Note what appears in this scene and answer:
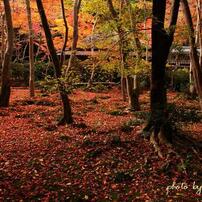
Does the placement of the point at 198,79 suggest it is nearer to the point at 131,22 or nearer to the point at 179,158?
the point at 131,22

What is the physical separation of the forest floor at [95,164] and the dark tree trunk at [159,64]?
59 cm

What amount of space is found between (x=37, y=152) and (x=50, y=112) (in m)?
6.92

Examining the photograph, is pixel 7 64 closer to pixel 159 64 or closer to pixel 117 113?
pixel 117 113

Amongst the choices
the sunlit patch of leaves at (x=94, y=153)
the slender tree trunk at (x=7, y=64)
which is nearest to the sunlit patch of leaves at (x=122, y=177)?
the sunlit patch of leaves at (x=94, y=153)

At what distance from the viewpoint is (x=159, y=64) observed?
10.1 meters

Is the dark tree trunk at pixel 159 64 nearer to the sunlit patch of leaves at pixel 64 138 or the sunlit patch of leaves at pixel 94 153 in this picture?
the sunlit patch of leaves at pixel 94 153

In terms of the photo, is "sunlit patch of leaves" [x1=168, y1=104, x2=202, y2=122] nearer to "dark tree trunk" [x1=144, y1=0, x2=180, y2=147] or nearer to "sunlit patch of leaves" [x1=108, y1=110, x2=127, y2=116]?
"dark tree trunk" [x1=144, y1=0, x2=180, y2=147]

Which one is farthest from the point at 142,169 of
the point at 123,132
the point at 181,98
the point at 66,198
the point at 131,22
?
the point at 181,98

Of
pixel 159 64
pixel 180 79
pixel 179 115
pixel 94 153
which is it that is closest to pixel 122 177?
pixel 94 153

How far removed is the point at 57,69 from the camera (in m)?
13.5

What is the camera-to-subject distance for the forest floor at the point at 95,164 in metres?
7.96

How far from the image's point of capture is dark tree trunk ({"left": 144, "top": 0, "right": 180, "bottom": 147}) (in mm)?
9961

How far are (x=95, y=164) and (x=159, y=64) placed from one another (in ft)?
11.1

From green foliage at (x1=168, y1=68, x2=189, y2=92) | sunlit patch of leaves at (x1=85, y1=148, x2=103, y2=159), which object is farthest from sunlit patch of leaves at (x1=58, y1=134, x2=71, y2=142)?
green foliage at (x1=168, y1=68, x2=189, y2=92)
